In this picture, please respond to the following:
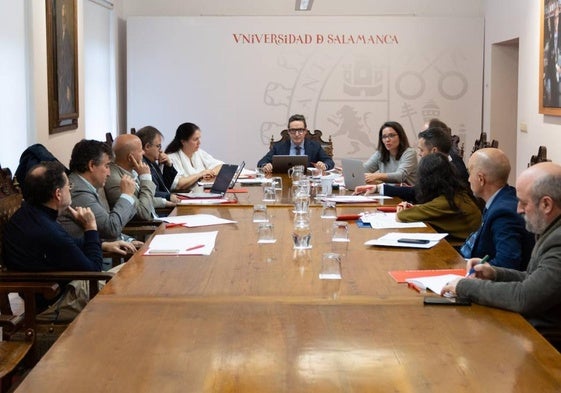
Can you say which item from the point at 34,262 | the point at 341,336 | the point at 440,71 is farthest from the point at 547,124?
the point at 341,336

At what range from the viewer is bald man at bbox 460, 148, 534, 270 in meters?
3.86

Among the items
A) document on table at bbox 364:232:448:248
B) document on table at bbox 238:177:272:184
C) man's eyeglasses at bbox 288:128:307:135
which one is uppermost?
man's eyeglasses at bbox 288:128:307:135

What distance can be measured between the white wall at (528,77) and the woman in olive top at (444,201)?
10.2 feet

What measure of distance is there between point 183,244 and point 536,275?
1776 millimetres

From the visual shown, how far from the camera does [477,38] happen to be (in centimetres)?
1078

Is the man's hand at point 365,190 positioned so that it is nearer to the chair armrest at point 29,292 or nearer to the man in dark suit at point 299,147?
the man in dark suit at point 299,147

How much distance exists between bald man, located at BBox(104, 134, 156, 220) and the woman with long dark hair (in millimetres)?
2142

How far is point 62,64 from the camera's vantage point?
796 cm

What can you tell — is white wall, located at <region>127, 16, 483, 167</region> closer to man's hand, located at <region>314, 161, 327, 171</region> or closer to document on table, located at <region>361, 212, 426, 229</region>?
man's hand, located at <region>314, 161, 327, 171</region>

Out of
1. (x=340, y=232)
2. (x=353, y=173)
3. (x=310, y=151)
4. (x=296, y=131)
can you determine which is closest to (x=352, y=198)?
(x=353, y=173)

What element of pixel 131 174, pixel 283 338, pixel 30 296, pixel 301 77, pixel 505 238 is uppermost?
pixel 301 77

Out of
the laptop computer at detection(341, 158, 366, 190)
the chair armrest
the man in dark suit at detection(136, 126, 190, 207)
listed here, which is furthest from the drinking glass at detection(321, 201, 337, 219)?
the chair armrest

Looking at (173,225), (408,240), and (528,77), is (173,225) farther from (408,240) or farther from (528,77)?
(528,77)

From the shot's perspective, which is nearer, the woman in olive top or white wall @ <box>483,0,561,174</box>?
the woman in olive top
